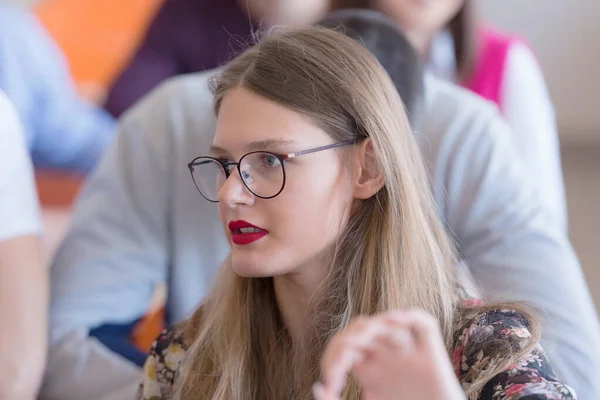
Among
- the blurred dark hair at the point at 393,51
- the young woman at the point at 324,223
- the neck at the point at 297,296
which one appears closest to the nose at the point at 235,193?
the young woman at the point at 324,223

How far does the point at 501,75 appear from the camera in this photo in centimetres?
185

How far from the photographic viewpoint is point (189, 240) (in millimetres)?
1404

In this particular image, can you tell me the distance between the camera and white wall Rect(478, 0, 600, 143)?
288 centimetres

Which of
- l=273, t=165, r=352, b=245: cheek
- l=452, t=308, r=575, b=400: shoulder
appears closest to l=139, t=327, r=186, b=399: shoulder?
l=273, t=165, r=352, b=245: cheek

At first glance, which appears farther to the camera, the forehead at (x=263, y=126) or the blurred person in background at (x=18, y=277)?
the blurred person in background at (x=18, y=277)

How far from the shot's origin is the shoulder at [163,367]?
109cm

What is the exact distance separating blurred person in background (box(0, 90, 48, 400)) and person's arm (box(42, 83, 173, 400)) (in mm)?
52

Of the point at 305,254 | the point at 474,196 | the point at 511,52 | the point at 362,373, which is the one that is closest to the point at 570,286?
the point at 474,196

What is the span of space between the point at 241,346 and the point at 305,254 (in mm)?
152

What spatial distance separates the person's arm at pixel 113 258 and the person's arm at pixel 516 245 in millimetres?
441

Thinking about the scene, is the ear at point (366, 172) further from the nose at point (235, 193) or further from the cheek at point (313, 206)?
the nose at point (235, 193)

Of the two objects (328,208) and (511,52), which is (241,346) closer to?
(328,208)

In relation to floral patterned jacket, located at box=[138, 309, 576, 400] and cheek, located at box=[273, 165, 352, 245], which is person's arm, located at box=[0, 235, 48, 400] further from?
cheek, located at box=[273, 165, 352, 245]

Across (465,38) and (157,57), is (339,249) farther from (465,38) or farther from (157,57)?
(157,57)
